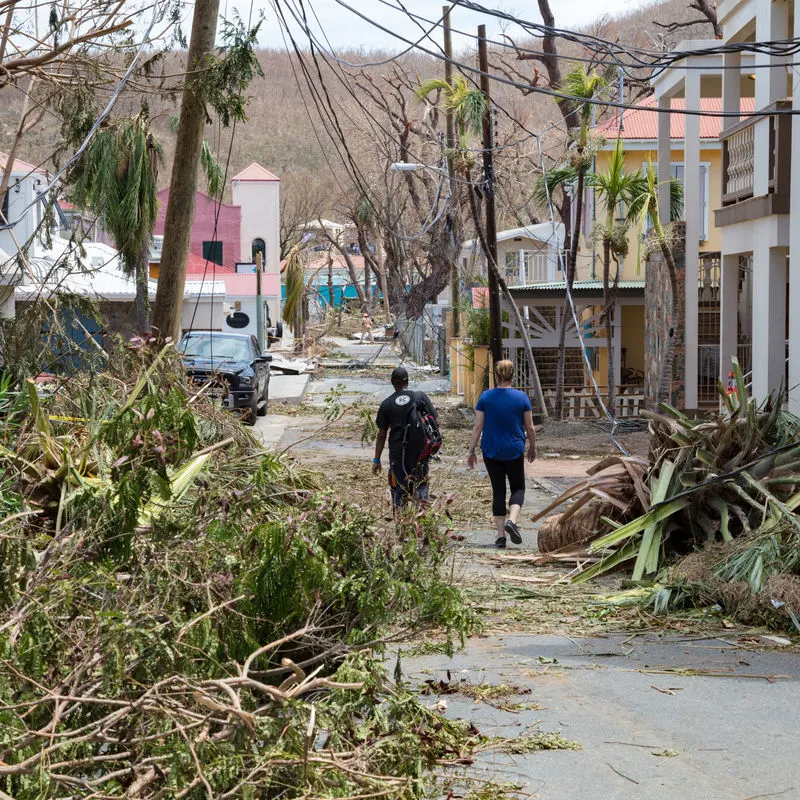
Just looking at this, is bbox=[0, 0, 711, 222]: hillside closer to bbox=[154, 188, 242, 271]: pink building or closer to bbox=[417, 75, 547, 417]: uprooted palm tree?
bbox=[154, 188, 242, 271]: pink building

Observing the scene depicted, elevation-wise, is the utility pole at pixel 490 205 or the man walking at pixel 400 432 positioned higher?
the utility pole at pixel 490 205

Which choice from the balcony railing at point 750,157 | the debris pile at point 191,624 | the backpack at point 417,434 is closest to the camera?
the debris pile at point 191,624

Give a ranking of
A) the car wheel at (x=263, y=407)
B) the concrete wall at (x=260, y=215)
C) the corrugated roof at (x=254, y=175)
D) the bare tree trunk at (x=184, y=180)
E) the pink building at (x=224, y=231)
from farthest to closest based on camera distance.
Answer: the concrete wall at (x=260, y=215) → the corrugated roof at (x=254, y=175) → the pink building at (x=224, y=231) → the car wheel at (x=263, y=407) → the bare tree trunk at (x=184, y=180)

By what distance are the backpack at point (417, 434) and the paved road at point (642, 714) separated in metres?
3.25

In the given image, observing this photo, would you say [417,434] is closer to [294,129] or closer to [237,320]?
[237,320]

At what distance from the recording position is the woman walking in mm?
10688

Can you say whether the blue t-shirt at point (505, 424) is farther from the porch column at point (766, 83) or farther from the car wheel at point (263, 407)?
the car wheel at point (263, 407)

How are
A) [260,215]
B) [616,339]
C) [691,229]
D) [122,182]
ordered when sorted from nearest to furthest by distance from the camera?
[122,182] → [691,229] → [616,339] → [260,215]

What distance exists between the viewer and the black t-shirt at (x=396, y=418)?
34.3ft

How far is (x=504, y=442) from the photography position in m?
10.7

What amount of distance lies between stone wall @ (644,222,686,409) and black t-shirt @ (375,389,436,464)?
732cm

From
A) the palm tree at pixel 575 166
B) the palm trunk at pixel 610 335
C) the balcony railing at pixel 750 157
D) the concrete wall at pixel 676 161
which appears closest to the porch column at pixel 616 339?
the palm trunk at pixel 610 335

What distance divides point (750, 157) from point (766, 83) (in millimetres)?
1074

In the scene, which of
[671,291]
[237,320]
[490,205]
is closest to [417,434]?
[671,291]
